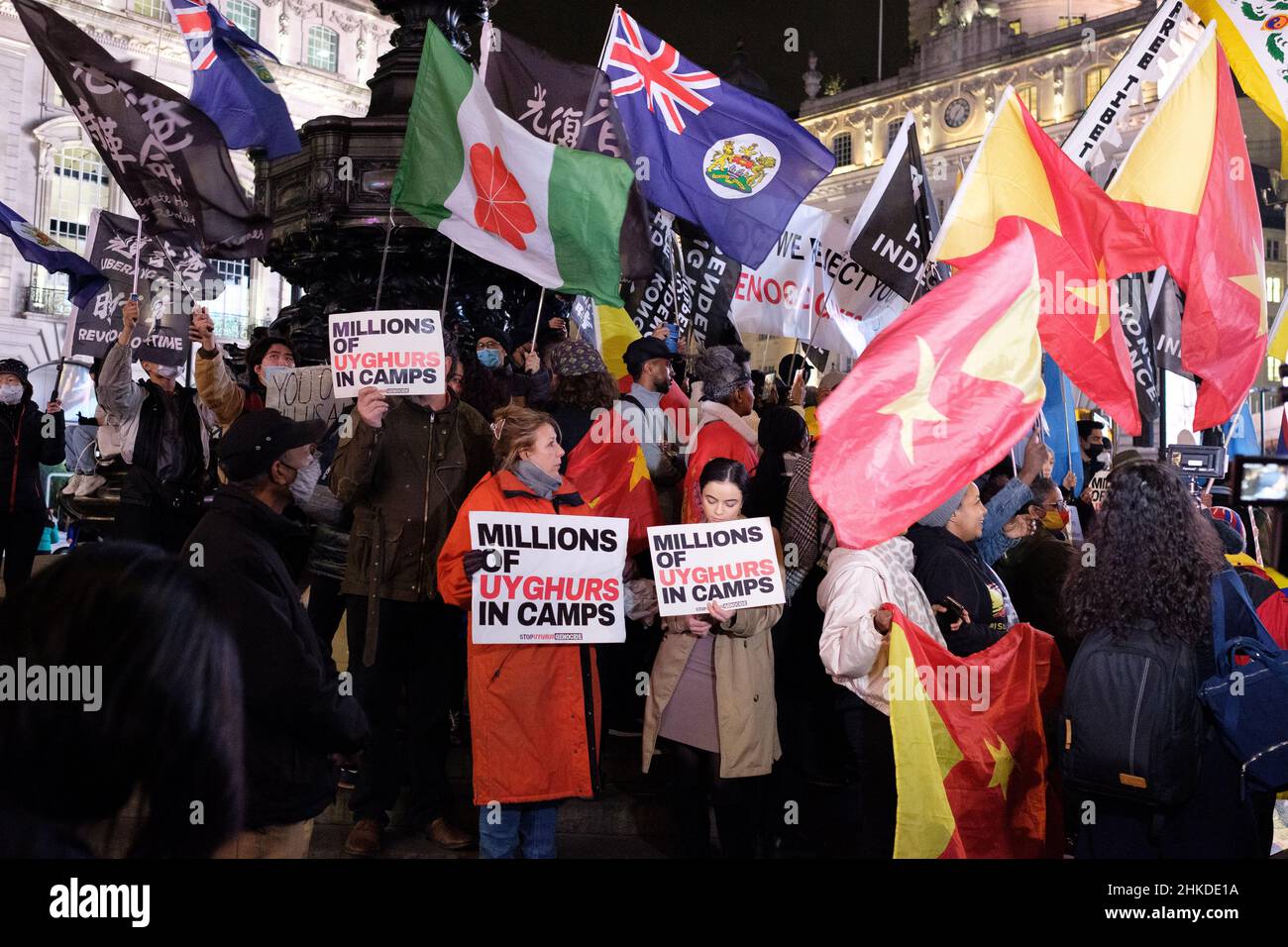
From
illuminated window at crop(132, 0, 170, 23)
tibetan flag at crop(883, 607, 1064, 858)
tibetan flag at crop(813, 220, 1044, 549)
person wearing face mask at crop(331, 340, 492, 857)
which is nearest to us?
tibetan flag at crop(813, 220, 1044, 549)

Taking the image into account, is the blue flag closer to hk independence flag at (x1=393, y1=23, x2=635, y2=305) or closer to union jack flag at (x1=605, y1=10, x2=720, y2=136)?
hk independence flag at (x1=393, y1=23, x2=635, y2=305)

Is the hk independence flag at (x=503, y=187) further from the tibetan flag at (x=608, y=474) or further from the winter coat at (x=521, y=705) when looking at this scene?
the winter coat at (x=521, y=705)

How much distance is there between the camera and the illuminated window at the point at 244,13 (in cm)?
3894

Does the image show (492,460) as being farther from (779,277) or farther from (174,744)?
(779,277)

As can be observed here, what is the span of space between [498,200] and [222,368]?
163 centimetres

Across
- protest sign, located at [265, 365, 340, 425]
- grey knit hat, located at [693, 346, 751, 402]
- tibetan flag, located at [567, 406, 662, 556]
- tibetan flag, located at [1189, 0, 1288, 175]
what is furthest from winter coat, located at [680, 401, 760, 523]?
tibetan flag, located at [1189, 0, 1288, 175]

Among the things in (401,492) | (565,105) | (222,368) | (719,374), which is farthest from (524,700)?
(565,105)

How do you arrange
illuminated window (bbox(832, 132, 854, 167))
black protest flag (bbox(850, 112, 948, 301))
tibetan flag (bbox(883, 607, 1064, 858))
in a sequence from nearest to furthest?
1. tibetan flag (bbox(883, 607, 1064, 858))
2. black protest flag (bbox(850, 112, 948, 301))
3. illuminated window (bbox(832, 132, 854, 167))

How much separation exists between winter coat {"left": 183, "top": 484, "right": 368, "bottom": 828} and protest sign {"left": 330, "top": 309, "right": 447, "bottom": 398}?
5.89 feet

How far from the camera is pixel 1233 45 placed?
293 inches

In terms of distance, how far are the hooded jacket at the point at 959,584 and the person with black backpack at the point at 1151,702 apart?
0.68 m

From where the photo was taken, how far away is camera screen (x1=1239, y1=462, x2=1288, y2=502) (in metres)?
3.88
